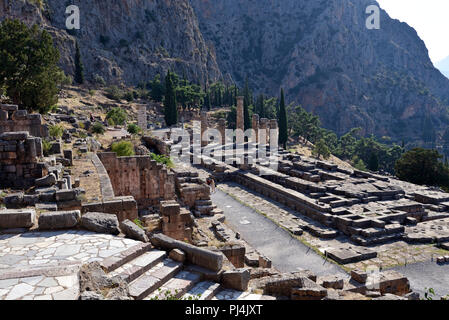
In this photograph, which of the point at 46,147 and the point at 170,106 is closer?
the point at 46,147

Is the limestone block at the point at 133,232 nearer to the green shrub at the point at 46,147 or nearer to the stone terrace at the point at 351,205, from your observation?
the stone terrace at the point at 351,205

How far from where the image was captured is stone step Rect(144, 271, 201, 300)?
208 inches

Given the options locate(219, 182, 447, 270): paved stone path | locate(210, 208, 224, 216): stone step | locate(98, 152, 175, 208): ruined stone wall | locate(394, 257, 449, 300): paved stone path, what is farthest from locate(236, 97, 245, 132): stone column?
locate(394, 257, 449, 300): paved stone path

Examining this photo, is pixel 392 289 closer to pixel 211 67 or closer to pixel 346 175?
pixel 346 175

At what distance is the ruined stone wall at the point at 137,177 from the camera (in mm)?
16156

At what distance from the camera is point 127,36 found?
254 feet

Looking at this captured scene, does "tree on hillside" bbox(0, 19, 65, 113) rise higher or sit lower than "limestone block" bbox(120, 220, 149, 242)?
higher

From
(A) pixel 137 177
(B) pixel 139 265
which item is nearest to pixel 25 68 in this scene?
(A) pixel 137 177

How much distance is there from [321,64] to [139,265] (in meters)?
123

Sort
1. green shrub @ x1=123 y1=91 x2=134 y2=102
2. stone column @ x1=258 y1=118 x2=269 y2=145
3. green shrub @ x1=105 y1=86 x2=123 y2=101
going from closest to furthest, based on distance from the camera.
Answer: stone column @ x1=258 y1=118 x2=269 y2=145 → green shrub @ x1=105 y1=86 x2=123 y2=101 → green shrub @ x1=123 y1=91 x2=134 y2=102

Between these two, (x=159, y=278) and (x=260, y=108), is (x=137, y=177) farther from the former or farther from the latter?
(x=260, y=108)

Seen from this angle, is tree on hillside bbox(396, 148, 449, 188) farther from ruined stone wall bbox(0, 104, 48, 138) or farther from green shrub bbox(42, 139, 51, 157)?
ruined stone wall bbox(0, 104, 48, 138)
